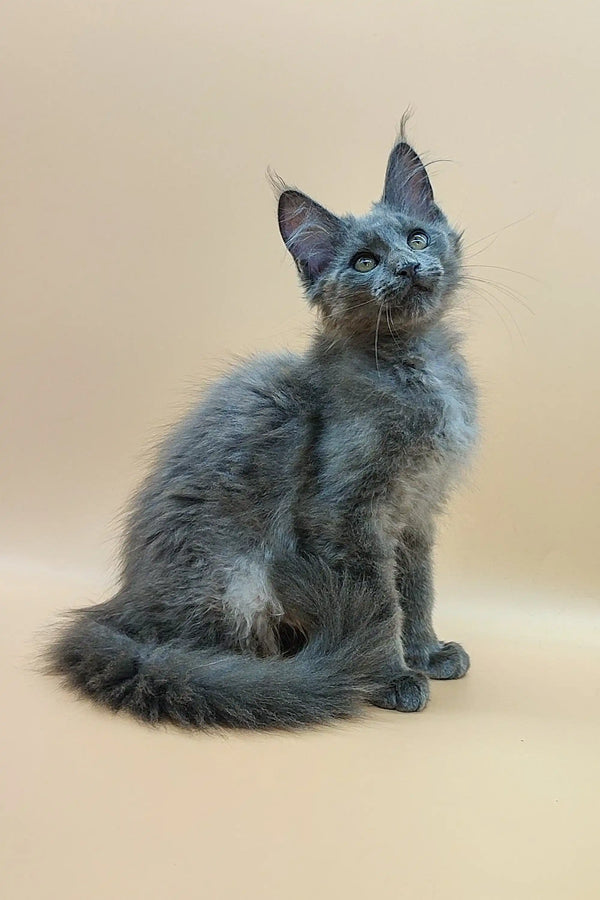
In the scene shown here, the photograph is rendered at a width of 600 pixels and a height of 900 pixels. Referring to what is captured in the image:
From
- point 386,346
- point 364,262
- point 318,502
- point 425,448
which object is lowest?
point 318,502

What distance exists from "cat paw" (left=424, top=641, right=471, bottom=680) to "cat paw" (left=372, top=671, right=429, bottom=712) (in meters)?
0.18

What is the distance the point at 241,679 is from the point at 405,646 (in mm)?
405

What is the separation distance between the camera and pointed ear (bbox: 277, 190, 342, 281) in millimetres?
1495

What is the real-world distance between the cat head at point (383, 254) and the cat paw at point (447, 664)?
0.63 m

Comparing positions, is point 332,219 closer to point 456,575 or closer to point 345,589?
point 345,589

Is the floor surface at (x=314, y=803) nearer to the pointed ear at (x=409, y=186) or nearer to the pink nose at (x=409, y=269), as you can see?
the pink nose at (x=409, y=269)

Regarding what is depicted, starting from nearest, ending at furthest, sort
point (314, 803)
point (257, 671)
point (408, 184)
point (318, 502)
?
point (314, 803)
point (257, 671)
point (318, 502)
point (408, 184)

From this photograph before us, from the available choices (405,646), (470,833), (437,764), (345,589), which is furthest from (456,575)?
(470,833)

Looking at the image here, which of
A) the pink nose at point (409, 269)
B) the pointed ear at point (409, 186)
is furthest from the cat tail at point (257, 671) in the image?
the pointed ear at point (409, 186)

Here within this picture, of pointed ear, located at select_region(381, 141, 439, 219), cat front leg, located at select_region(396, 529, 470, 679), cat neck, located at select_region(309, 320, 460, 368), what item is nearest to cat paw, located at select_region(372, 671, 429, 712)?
cat front leg, located at select_region(396, 529, 470, 679)

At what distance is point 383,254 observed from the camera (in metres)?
1.44

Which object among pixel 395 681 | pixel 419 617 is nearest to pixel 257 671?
pixel 395 681

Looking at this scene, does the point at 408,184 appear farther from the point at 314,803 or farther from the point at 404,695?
the point at 314,803

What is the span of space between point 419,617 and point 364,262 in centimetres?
67
